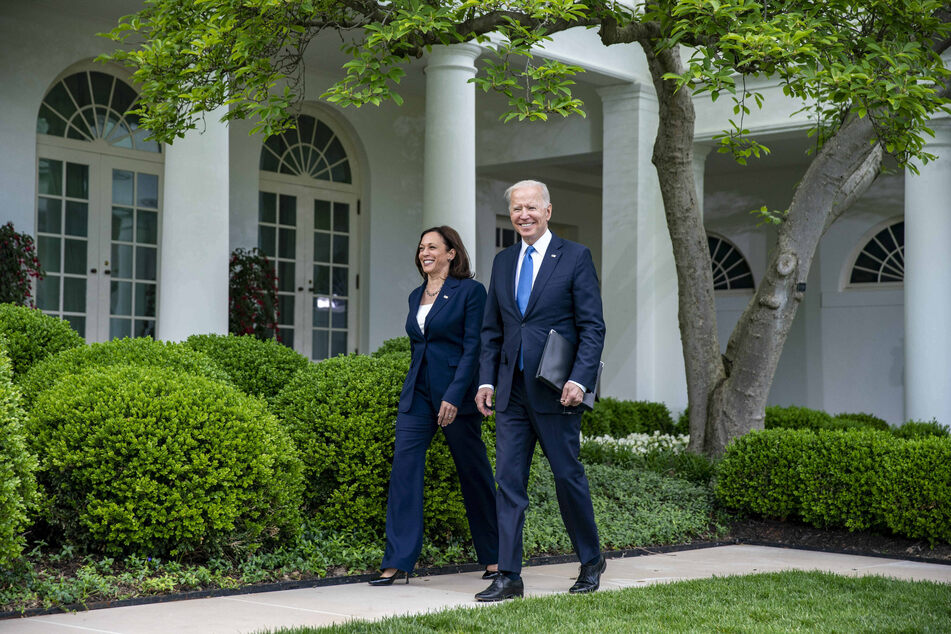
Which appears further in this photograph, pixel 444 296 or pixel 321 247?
pixel 321 247

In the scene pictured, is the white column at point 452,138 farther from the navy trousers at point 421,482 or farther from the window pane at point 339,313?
the navy trousers at point 421,482

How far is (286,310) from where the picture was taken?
1426cm

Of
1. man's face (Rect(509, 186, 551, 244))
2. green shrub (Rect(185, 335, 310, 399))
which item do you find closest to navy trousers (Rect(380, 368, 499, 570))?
man's face (Rect(509, 186, 551, 244))

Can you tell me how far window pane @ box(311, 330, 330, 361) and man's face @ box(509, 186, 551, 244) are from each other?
9.73 m

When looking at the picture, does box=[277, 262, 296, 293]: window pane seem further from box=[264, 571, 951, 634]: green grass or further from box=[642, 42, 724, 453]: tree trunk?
box=[264, 571, 951, 634]: green grass

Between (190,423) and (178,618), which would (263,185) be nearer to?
(190,423)

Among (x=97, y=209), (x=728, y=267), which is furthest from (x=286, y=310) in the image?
(x=728, y=267)

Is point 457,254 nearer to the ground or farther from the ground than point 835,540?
farther from the ground

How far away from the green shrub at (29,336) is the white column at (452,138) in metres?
4.66

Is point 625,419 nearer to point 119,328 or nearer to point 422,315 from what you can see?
point 119,328

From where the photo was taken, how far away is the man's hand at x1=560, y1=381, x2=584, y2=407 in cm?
487

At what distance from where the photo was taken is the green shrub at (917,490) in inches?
279

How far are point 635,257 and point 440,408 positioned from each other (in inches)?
352

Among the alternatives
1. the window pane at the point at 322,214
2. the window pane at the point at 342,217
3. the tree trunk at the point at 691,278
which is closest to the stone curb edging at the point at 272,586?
the tree trunk at the point at 691,278
